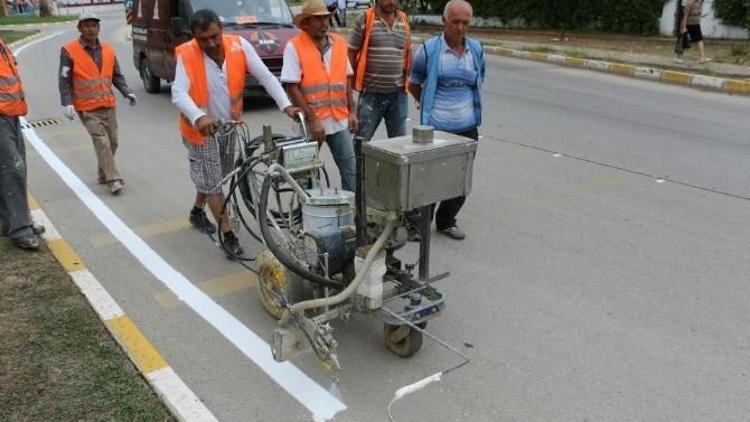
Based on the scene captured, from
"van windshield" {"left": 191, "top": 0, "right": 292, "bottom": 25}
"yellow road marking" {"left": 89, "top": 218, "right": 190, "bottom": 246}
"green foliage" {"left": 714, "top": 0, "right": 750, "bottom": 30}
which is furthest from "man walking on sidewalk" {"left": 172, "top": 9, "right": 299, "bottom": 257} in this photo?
"green foliage" {"left": 714, "top": 0, "right": 750, "bottom": 30}

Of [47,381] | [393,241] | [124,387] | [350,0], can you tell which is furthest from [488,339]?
[350,0]

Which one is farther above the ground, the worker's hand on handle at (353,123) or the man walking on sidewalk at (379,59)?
the man walking on sidewalk at (379,59)

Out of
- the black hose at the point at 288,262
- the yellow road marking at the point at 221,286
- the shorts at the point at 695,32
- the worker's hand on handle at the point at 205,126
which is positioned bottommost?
the yellow road marking at the point at 221,286

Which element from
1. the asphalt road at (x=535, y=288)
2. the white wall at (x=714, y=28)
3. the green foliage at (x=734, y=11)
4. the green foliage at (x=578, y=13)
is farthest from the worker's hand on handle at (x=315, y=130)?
the green foliage at (x=578, y=13)

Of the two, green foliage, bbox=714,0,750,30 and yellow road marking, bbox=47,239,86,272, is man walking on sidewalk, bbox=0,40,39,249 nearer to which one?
yellow road marking, bbox=47,239,86,272

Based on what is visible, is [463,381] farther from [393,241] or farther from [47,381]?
[47,381]

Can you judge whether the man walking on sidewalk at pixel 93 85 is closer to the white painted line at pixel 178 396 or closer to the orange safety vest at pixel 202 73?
the orange safety vest at pixel 202 73

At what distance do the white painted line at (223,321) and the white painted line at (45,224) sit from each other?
0.38 m

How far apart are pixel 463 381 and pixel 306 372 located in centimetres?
80

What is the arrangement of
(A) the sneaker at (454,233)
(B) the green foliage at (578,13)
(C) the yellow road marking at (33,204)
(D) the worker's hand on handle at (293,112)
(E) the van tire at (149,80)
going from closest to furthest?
(D) the worker's hand on handle at (293,112), (A) the sneaker at (454,233), (C) the yellow road marking at (33,204), (E) the van tire at (149,80), (B) the green foliage at (578,13)

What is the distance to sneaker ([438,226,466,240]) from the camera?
17.4ft

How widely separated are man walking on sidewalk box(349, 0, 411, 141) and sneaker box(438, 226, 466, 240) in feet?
3.14

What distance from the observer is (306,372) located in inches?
139

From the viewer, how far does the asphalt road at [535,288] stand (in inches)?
130
